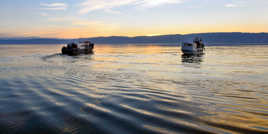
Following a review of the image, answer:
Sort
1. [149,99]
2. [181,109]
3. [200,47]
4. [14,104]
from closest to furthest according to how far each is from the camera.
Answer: [181,109] < [14,104] < [149,99] < [200,47]

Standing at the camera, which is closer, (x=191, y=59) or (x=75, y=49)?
(x=191, y=59)

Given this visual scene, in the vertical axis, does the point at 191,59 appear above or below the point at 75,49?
below

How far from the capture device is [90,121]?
577 cm

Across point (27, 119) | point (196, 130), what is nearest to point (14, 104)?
point (27, 119)

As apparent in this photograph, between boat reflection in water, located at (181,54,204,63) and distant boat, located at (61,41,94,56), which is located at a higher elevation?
distant boat, located at (61,41,94,56)

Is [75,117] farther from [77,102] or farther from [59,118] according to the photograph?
[77,102]

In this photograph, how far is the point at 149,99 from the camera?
28.5 feet

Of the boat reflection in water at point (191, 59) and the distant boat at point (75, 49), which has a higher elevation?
the distant boat at point (75, 49)

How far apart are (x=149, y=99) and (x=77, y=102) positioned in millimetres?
3090

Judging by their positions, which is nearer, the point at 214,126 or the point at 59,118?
the point at 214,126

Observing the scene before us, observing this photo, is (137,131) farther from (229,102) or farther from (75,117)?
(229,102)

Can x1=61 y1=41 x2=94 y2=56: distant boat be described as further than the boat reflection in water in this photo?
Yes

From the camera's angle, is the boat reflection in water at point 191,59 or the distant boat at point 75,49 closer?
the boat reflection in water at point 191,59

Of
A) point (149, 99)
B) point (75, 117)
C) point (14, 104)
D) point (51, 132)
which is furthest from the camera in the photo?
point (149, 99)
